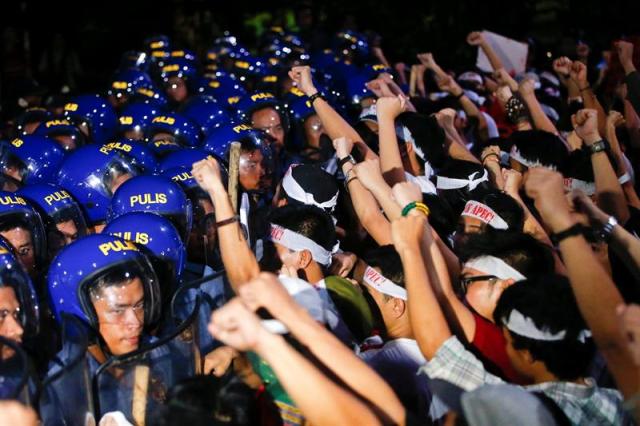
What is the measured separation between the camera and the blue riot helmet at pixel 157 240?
15.1 ft

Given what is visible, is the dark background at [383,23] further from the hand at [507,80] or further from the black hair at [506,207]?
the black hair at [506,207]

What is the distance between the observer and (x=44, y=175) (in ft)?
20.9

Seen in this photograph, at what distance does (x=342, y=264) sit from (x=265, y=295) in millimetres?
2495

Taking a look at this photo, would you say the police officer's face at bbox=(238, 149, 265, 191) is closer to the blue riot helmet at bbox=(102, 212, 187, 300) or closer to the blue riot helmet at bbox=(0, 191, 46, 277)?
the blue riot helmet at bbox=(102, 212, 187, 300)

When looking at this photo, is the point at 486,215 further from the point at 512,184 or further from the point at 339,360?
the point at 339,360

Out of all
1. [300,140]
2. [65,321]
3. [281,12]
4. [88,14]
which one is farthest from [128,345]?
[281,12]

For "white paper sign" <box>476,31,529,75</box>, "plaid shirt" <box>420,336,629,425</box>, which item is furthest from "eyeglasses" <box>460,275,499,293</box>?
"white paper sign" <box>476,31,529,75</box>

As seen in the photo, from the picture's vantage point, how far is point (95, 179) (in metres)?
5.79

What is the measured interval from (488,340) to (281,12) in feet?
65.6

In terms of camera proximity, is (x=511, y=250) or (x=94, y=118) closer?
(x=511, y=250)

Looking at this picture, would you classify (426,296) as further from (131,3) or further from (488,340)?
(131,3)

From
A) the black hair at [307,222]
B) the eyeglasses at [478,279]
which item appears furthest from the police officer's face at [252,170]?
the eyeglasses at [478,279]

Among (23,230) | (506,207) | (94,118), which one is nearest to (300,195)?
(506,207)

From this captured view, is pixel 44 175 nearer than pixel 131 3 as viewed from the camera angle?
Yes
